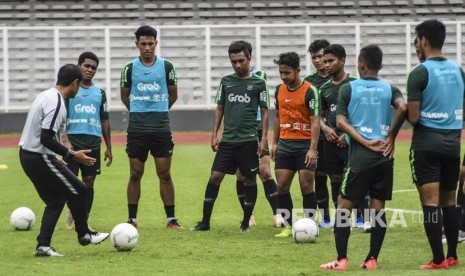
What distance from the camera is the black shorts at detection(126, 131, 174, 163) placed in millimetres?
12750

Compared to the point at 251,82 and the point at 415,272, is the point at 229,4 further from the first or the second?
the point at 415,272

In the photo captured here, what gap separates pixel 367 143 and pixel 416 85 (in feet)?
2.14

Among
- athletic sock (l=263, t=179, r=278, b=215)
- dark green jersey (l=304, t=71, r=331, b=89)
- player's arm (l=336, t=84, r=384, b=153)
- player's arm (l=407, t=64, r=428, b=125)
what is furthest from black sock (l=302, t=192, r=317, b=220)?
player's arm (l=407, t=64, r=428, b=125)

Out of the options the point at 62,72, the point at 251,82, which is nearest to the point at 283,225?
the point at 251,82

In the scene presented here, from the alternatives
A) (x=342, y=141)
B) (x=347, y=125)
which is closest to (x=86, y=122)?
(x=342, y=141)

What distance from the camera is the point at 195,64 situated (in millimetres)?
31531

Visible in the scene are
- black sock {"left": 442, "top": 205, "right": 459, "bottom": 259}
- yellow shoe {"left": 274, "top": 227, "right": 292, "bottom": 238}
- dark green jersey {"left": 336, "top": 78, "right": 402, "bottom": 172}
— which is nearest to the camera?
dark green jersey {"left": 336, "top": 78, "right": 402, "bottom": 172}

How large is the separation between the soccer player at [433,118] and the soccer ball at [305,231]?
217 centimetres

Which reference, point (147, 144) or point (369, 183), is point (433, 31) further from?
point (147, 144)

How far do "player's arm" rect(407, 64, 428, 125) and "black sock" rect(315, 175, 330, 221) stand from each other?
3.79 meters

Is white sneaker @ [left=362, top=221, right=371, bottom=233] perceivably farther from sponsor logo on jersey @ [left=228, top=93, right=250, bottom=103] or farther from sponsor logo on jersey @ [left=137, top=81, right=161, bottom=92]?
sponsor logo on jersey @ [left=137, top=81, right=161, bottom=92]

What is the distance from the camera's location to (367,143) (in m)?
9.01

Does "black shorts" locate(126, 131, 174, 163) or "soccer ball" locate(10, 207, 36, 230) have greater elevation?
"black shorts" locate(126, 131, 174, 163)

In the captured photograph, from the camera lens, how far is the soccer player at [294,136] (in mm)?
11703
